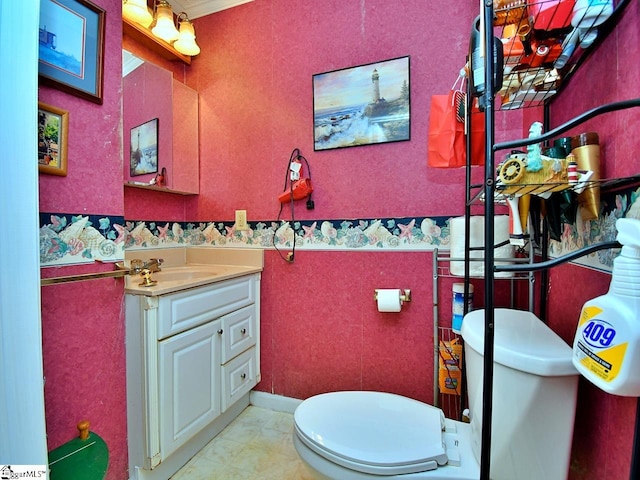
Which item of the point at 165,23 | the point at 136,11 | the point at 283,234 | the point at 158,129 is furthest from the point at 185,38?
the point at 283,234

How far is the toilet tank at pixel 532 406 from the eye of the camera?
0.65 metres

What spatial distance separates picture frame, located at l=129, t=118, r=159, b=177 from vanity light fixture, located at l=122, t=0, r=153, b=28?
48 centimetres

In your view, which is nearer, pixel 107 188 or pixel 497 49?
pixel 497 49

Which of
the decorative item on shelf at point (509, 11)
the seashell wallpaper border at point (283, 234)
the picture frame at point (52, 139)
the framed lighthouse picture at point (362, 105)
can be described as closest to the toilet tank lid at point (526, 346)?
the seashell wallpaper border at point (283, 234)

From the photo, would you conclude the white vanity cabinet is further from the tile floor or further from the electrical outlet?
the electrical outlet

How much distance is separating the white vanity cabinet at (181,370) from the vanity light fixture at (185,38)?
4.60 ft

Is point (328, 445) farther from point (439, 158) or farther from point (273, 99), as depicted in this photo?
point (273, 99)

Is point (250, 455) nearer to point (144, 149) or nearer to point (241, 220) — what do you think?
point (241, 220)

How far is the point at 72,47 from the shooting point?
37.6 inches

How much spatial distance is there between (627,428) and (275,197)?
1571 mm

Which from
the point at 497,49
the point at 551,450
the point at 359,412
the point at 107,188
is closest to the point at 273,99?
the point at 107,188

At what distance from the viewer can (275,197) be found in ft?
5.66

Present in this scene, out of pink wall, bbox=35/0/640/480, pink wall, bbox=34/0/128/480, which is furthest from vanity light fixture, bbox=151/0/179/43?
pink wall, bbox=34/0/128/480

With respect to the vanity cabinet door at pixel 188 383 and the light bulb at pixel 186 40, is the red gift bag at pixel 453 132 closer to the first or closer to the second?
the vanity cabinet door at pixel 188 383
